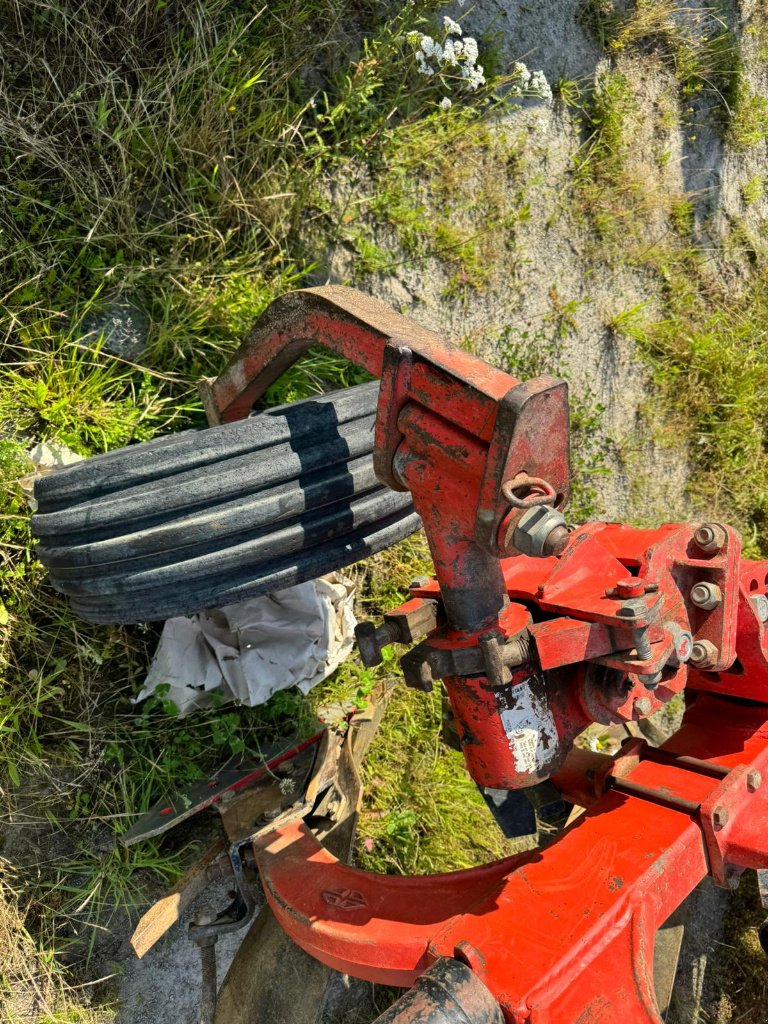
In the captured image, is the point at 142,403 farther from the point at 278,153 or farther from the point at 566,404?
the point at 566,404

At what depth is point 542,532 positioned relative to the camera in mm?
1223

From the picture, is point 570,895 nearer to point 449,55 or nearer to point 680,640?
point 680,640

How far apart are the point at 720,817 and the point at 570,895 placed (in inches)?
14.5

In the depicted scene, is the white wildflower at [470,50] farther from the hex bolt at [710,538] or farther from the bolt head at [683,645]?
the bolt head at [683,645]

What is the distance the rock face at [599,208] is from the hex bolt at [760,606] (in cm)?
145

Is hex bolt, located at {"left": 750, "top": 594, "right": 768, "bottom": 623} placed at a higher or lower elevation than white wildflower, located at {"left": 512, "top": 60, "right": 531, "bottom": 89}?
lower

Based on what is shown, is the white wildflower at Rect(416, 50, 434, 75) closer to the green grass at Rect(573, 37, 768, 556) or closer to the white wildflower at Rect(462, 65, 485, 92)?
the white wildflower at Rect(462, 65, 485, 92)

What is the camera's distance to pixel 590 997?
1317 mm

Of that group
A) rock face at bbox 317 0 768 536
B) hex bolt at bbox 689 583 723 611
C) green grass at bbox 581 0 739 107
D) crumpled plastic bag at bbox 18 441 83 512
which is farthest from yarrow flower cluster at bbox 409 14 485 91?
hex bolt at bbox 689 583 723 611

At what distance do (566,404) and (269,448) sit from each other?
2.37ft

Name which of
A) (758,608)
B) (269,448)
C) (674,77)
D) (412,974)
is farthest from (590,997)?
(674,77)

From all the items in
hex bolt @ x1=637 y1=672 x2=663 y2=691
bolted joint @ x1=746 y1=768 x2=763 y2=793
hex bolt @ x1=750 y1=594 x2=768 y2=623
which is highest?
hex bolt @ x1=750 y1=594 x2=768 y2=623

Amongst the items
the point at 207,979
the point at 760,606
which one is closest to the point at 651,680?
the point at 760,606

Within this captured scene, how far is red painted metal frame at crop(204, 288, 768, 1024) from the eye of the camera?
1324mm
